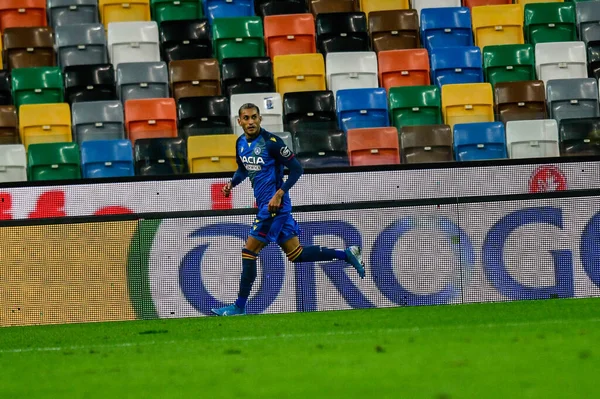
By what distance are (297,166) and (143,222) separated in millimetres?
1731

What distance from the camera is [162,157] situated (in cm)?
1205

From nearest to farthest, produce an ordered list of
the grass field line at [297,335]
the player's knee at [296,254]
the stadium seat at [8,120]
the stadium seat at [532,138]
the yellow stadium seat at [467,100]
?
the grass field line at [297,335], the player's knee at [296,254], the stadium seat at [532,138], the stadium seat at [8,120], the yellow stadium seat at [467,100]

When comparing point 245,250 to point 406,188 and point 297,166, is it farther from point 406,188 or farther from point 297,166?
point 406,188

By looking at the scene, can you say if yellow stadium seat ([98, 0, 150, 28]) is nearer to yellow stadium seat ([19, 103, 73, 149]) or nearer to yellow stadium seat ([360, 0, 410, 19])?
yellow stadium seat ([19, 103, 73, 149])

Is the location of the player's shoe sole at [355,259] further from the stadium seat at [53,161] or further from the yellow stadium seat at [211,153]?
the stadium seat at [53,161]

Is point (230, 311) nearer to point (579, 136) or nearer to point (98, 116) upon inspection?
point (98, 116)

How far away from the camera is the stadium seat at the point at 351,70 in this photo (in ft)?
46.4

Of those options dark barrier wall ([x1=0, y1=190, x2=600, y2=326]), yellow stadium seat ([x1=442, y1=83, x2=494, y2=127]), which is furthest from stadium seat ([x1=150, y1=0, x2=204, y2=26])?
dark barrier wall ([x1=0, y1=190, x2=600, y2=326])

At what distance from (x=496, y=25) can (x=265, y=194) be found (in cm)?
641

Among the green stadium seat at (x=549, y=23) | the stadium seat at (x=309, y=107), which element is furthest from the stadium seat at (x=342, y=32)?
the green stadium seat at (x=549, y=23)

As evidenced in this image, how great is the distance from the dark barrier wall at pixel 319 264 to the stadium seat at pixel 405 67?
12.8 feet

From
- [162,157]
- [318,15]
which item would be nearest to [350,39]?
[318,15]

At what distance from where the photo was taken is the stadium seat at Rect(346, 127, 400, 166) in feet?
40.7

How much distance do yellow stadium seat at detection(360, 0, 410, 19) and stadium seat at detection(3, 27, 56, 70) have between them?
13.5 feet
